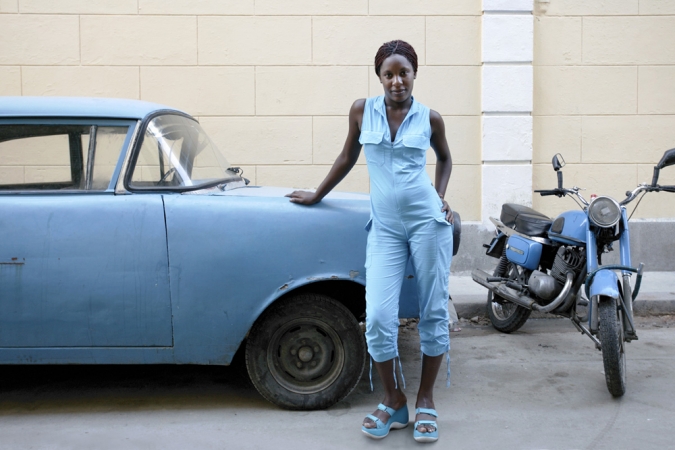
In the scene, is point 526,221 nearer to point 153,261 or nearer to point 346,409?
point 346,409

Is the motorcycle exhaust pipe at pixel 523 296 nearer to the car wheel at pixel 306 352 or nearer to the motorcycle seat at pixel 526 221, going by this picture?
the motorcycle seat at pixel 526 221

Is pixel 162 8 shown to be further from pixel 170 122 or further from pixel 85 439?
pixel 85 439

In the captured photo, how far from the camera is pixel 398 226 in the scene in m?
3.05

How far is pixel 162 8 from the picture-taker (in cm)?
649

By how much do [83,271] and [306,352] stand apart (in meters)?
1.18

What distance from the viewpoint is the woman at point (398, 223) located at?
3020 mm

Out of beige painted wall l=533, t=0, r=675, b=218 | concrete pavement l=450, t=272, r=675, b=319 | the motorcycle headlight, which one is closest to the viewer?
the motorcycle headlight

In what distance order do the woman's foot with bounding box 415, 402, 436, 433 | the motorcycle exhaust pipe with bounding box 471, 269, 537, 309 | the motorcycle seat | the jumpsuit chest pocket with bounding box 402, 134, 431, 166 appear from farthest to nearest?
the motorcycle seat < the motorcycle exhaust pipe with bounding box 471, 269, 537, 309 < the woman's foot with bounding box 415, 402, 436, 433 < the jumpsuit chest pocket with bounding box 402, 134, 431, 166

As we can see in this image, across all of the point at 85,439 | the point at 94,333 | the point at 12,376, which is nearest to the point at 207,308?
the point at 94,333

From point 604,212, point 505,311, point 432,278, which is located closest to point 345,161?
point 432,278

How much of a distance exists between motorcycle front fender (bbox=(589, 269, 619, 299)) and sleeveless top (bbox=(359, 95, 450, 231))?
1.14 meters

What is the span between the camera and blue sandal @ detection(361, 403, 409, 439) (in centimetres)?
313

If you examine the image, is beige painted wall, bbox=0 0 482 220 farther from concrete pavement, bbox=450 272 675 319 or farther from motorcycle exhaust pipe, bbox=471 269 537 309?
motorcycle exhaust pipe, bbox=471 269 537 309

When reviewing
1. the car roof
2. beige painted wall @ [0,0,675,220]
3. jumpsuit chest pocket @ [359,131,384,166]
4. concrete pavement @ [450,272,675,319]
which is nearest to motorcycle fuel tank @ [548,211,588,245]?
concrete pavement @ [450,272,675,319]
